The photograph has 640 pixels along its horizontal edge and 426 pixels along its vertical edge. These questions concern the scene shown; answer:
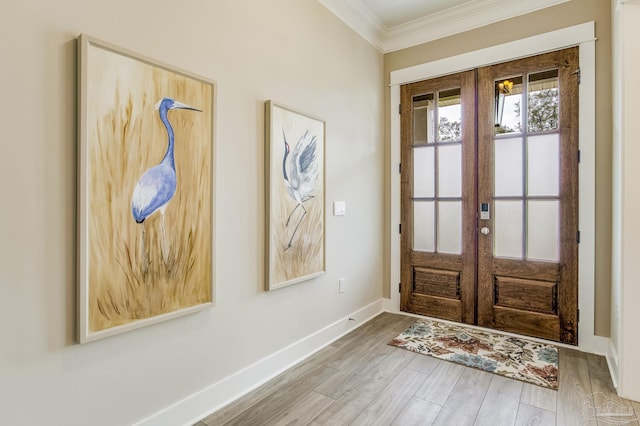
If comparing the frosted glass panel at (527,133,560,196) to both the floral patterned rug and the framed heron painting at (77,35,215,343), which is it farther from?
the framed heron painting at (77,35,215,343)

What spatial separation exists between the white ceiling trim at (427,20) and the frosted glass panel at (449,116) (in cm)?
58

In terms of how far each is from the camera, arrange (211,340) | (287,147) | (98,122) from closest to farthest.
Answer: (98,122) → (211,340) → (287,147)

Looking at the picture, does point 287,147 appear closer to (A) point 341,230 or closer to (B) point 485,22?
(A) point 341,230

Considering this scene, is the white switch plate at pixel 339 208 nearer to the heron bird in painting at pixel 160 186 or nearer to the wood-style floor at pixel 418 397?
the wood-style floor at pixel 418 397

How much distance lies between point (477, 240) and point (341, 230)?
49.9 inches

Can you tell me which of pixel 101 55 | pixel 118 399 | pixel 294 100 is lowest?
pixel 118 399

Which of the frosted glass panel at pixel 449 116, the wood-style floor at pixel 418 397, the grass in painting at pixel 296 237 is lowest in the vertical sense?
the wood-style floor at pixel 418 397

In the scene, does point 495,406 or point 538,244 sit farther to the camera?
point 538,244

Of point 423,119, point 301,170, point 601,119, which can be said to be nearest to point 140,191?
point 301,170

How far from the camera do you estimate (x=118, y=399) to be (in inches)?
59.4

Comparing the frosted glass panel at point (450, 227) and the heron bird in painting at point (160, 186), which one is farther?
the frosted glass panel at point (450, 227)

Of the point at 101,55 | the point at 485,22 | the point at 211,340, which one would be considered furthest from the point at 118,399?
the point at 485,22

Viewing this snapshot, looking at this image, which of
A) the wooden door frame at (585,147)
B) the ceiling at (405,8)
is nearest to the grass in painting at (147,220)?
the ceiling at (405,8)

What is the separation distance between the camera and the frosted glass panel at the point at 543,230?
9.31 ft
